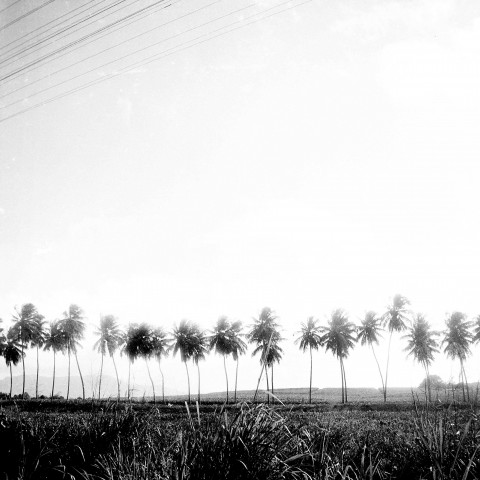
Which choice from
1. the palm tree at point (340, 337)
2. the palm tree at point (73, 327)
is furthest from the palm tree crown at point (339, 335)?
the palm tree at point (73, 327)

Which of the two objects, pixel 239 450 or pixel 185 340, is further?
pixel 185 340

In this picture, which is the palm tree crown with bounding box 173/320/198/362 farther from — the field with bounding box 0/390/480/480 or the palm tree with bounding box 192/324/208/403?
the field with bounding box 0/390/480/480

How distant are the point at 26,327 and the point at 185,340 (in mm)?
24454

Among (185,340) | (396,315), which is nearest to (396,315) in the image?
(396,315)

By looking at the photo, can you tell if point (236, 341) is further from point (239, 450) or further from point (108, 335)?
point (239, 450)

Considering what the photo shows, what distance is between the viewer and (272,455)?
3445 mm

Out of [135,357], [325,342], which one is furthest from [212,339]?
[325,342]

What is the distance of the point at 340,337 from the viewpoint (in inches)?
2192

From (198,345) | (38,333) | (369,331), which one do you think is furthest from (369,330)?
(38,333)

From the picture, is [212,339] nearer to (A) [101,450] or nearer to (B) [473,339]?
(B) [473,339]

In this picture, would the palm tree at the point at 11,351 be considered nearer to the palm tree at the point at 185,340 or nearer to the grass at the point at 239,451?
the palm tree at the point at 185,340

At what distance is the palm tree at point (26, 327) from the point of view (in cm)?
5856

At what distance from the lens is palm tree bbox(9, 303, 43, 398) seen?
5856 cm

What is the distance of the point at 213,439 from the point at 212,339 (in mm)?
58568
